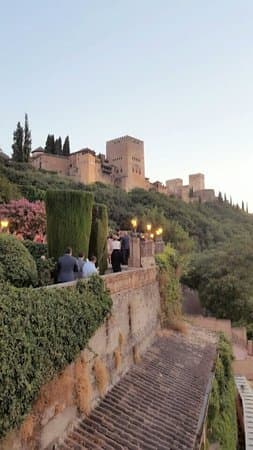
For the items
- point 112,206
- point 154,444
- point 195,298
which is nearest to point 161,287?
point 154,444

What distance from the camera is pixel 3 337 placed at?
3.97 metres

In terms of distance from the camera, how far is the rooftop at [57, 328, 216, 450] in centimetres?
579

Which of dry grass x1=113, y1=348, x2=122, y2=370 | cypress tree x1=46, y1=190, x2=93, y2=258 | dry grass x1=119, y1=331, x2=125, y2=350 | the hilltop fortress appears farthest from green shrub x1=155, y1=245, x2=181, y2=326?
the hilltop fortress

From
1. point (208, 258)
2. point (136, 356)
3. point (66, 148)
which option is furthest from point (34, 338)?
point (66, 148)

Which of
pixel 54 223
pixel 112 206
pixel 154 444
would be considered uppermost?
pixel 112 206

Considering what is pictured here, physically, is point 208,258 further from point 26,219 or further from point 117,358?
point 117,358

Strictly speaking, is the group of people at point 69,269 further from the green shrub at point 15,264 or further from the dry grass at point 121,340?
the dry grass at point 121,340

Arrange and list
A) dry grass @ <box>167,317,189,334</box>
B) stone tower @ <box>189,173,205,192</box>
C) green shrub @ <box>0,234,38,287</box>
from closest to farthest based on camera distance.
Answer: green shrub @ <box>0,234,38,287</box> < dry grass @ <box>167,317,189,334</box> < stone tower @ <box>189,173,205,192</box>

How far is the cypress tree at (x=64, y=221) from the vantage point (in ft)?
31.1

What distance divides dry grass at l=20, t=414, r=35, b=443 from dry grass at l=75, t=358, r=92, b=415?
138cm

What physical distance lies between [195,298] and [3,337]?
37593 millimetres

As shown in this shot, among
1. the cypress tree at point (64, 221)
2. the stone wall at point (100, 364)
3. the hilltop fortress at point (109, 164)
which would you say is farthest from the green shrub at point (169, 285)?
the hilltop fortress at point (109, 164)

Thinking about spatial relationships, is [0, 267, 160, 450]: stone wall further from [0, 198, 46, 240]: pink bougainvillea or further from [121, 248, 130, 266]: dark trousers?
[0, 198, 46, 240]: pink bougainvillea

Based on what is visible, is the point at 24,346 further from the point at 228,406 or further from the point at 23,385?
the point at 228,406
